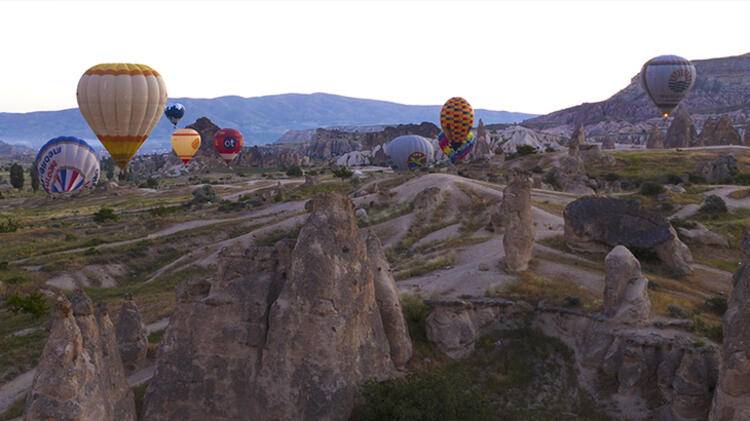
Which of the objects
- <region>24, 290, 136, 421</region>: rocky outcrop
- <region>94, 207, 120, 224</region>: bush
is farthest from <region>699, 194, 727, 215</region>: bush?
<region>94, 207, 120, 224</region>: bush

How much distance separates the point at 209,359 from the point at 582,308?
42.9ft

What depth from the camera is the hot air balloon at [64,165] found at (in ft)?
258

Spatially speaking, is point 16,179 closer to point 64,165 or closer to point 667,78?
point 64,165

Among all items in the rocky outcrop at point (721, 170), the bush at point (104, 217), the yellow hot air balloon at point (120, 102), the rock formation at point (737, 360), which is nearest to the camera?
the rock formation at point (737, 360)

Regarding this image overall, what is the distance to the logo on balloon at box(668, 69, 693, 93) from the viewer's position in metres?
81.4

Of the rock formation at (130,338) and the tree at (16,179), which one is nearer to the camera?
the rock formation at (130,338)

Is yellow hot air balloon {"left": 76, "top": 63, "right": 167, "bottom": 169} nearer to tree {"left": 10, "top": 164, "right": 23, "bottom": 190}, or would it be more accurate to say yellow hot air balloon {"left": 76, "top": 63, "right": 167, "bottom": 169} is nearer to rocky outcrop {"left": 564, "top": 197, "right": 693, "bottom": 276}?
rocky outcrop {"left": 564, "top": 197, "right": 693, "bottom": 276}

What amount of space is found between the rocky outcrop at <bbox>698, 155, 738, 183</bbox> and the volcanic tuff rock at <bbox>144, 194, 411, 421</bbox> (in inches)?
1913

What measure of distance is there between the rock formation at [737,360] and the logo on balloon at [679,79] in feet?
239

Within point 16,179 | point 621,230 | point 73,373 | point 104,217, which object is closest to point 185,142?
point 104,217

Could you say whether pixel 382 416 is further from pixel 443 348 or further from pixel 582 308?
pixel 582 308

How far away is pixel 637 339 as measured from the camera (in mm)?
20469

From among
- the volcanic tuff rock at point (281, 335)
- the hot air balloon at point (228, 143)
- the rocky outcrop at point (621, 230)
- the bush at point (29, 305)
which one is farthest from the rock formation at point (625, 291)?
the hot air balloon at point (228, 143)

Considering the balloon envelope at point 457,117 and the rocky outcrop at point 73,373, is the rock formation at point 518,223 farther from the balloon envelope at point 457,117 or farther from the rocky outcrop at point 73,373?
the balloon envelope at point 457,117
